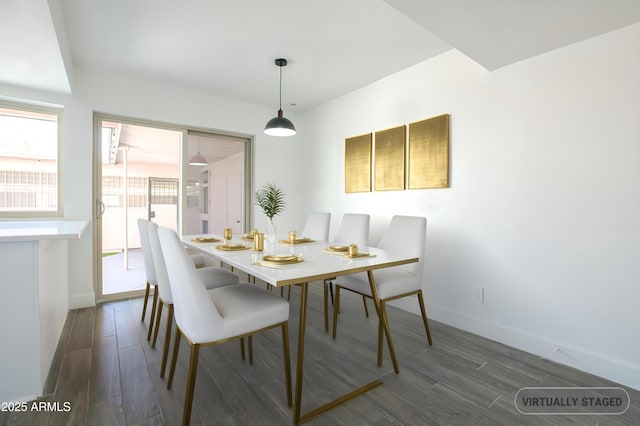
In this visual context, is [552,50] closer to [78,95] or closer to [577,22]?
[577,22]

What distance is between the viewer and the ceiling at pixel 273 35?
1.72m

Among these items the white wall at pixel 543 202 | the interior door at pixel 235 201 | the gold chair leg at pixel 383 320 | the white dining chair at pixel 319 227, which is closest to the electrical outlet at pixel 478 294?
the white wall at pixel 543 202

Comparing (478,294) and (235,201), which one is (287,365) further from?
(235,201)

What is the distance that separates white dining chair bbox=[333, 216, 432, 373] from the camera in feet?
6.44

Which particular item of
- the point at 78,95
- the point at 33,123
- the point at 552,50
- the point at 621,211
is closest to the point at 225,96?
the point at 78,95

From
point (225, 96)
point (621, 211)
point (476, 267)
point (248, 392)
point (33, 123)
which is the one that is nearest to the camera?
point (248, 392)

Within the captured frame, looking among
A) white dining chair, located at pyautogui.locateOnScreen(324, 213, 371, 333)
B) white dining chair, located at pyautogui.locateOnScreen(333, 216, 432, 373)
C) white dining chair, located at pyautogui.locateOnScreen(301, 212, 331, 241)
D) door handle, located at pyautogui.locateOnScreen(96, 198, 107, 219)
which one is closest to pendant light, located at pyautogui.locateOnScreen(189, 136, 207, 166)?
door handle, located at pyautogui.locateOnScreen(96, 198, 107, 219)

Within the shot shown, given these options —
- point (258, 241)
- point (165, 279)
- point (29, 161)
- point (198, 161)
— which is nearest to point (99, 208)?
point (29, 161)

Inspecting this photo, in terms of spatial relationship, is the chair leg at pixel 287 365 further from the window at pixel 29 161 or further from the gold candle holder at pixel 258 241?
the window at pixel 29 161

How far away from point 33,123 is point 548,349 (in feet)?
16.4

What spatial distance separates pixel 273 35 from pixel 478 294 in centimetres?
279

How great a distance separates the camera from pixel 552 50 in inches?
83.7

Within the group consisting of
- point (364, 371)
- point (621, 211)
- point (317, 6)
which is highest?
point (317, 6)

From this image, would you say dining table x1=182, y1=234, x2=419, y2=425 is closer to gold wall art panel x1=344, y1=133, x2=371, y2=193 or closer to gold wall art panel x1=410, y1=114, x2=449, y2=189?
gold wall art panel x1=410, y1=114, x2=449, y2=189
